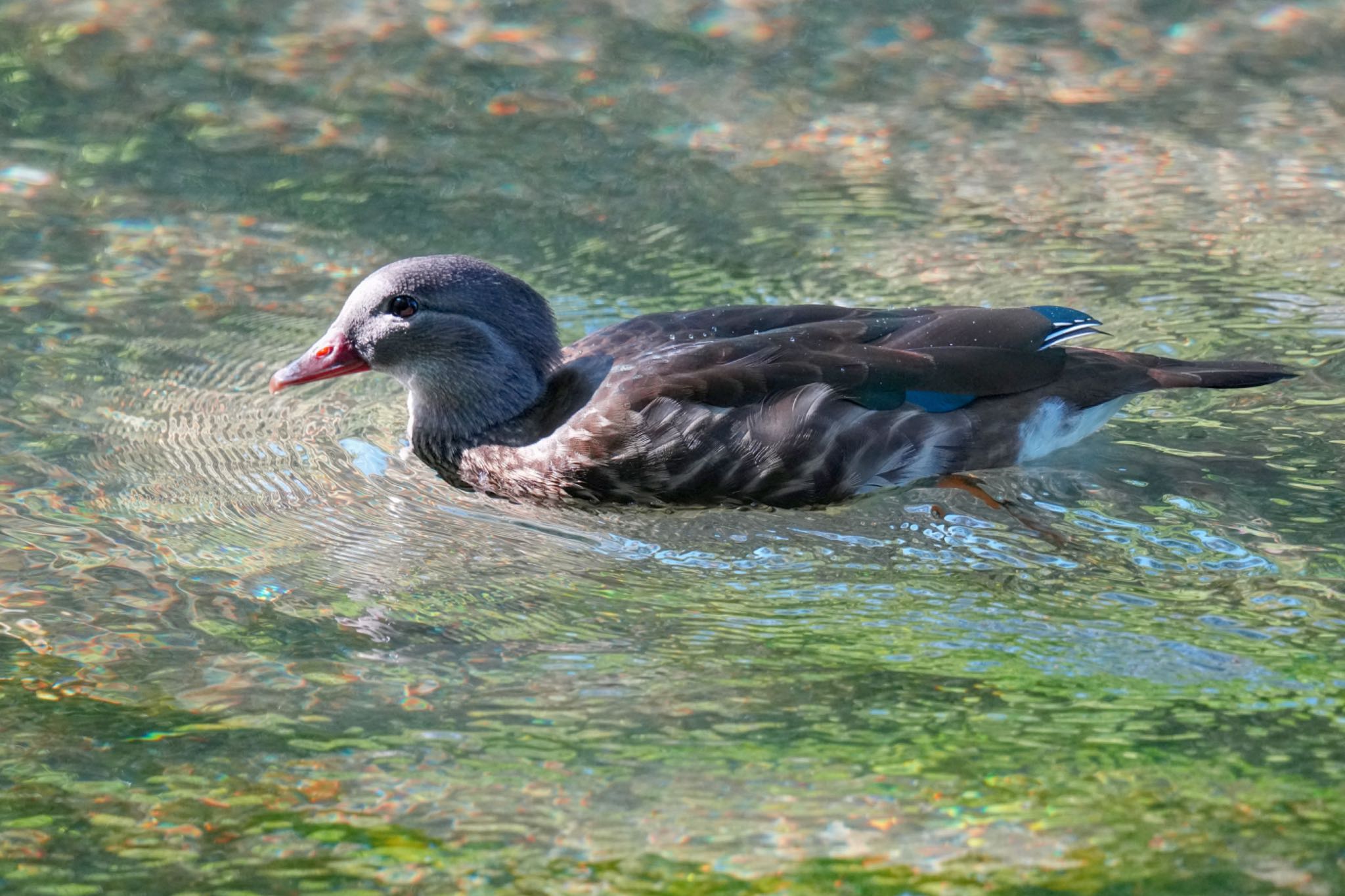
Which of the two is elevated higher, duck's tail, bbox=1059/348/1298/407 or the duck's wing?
the duck's wing

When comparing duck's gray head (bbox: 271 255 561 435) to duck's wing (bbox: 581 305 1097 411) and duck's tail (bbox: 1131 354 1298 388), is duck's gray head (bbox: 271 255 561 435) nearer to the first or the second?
duck's wing (bbox: 581 305 1097 411)

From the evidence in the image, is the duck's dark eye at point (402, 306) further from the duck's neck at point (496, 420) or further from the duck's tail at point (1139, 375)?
the duck's tail at point (1139, 375)

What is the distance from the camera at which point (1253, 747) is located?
4043 mm

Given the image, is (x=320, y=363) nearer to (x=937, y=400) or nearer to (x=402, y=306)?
(x=402, y=306)

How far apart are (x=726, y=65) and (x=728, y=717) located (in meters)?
6.10

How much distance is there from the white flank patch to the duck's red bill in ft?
8.33

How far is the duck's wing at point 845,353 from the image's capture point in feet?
17.9

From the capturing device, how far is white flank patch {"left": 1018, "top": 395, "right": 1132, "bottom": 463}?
18.9 feet

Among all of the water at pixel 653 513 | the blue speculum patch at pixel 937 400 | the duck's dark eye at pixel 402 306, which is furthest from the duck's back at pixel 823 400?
the duck's dark eye at pixel 402 306

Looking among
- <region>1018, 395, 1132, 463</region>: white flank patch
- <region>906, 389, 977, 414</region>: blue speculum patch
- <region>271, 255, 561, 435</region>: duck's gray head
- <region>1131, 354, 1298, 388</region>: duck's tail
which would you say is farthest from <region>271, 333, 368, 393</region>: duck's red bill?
<region>1131, 354, 1298, 388</region>: duck's tail

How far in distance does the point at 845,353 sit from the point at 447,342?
1549 mm

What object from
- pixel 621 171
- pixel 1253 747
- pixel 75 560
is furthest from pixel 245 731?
pixel 621 171

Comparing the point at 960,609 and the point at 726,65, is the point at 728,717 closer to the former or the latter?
the point at 960,609

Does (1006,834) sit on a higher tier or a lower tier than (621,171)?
lower
